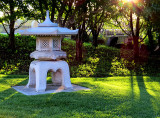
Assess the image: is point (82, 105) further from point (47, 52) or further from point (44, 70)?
point (47, 52)

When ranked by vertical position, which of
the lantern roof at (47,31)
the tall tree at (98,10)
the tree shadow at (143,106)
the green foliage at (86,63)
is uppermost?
the tall tree at (98,10)

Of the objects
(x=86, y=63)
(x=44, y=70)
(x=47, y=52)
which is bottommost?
(x=86, y=63)

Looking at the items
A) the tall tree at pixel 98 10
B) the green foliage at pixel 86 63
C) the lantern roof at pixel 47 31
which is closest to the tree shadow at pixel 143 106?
the lantern roof at pixel 47 31

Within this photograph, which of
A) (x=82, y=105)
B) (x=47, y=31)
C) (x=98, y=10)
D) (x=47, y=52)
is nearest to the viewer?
(x=82, y=105)

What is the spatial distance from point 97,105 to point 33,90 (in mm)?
2874

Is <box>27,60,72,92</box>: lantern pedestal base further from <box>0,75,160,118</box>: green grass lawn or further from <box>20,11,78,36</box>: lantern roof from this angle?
<box>20,11,78,36</box>: lantern roof

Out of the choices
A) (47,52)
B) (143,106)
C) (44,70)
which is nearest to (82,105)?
(143,106)

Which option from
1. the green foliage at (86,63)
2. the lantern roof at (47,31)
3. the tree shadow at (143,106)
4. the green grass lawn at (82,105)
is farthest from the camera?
the green foliage at (86,63)

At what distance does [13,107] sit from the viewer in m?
6.35

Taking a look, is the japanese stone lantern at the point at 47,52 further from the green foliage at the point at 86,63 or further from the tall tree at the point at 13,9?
the tall tree at the point at 13,9

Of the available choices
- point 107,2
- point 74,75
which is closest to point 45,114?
point 74,75

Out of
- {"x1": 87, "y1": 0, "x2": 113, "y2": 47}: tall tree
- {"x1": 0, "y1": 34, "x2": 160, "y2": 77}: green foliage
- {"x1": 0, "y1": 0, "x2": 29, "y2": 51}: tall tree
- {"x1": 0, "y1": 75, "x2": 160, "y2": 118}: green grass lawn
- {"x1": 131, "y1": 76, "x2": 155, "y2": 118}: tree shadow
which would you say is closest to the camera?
{"x1": 0, "y1": 75, "x2": 160, "y2": 118}: green grass lawn

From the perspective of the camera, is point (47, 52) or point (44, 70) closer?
point (44, 70)

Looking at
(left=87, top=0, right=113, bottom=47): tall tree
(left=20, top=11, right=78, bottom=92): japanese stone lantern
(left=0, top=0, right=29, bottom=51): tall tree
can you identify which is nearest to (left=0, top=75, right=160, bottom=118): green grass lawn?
(left=20, top=11, right=78, bottom=92): japanese stone lantern
